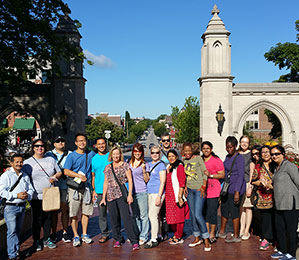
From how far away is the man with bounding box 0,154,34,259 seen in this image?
17.0 ft

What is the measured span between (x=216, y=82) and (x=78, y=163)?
420 inches

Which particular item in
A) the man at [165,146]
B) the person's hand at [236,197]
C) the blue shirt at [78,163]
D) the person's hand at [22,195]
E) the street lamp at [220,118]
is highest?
the street lamp at [220,118]

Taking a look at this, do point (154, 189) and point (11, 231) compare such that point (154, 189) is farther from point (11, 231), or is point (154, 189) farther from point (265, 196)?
point (11, 231)

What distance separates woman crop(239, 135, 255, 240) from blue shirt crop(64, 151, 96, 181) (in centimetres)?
308

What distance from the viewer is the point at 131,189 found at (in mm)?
5711

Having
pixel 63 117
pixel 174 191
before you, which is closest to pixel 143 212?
pixel 174 191

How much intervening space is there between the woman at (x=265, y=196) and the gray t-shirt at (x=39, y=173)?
3763 mm

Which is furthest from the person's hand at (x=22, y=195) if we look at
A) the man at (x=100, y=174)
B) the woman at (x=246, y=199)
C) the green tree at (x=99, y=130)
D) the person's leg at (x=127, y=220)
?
the green tree at (x=99, y=130)

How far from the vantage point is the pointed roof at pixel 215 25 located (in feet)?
49.4

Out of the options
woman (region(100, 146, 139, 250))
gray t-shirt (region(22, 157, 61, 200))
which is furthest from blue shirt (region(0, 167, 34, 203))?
woman (region(100, 146, 139, 250))

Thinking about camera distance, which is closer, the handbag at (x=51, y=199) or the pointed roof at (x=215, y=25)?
the handbag at (x=51, y=199)

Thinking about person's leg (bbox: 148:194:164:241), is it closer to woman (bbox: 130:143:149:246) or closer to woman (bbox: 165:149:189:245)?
woman (bbox: 130:143:149:246)

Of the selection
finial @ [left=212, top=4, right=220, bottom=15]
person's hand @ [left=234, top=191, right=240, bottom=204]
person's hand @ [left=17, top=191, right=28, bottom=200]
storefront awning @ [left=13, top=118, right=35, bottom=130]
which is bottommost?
person's hand @ [left=234, top=191, right=240, bottom=204]

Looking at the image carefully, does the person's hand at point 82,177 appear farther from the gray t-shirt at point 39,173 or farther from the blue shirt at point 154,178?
the blue shirt at point 154,178
